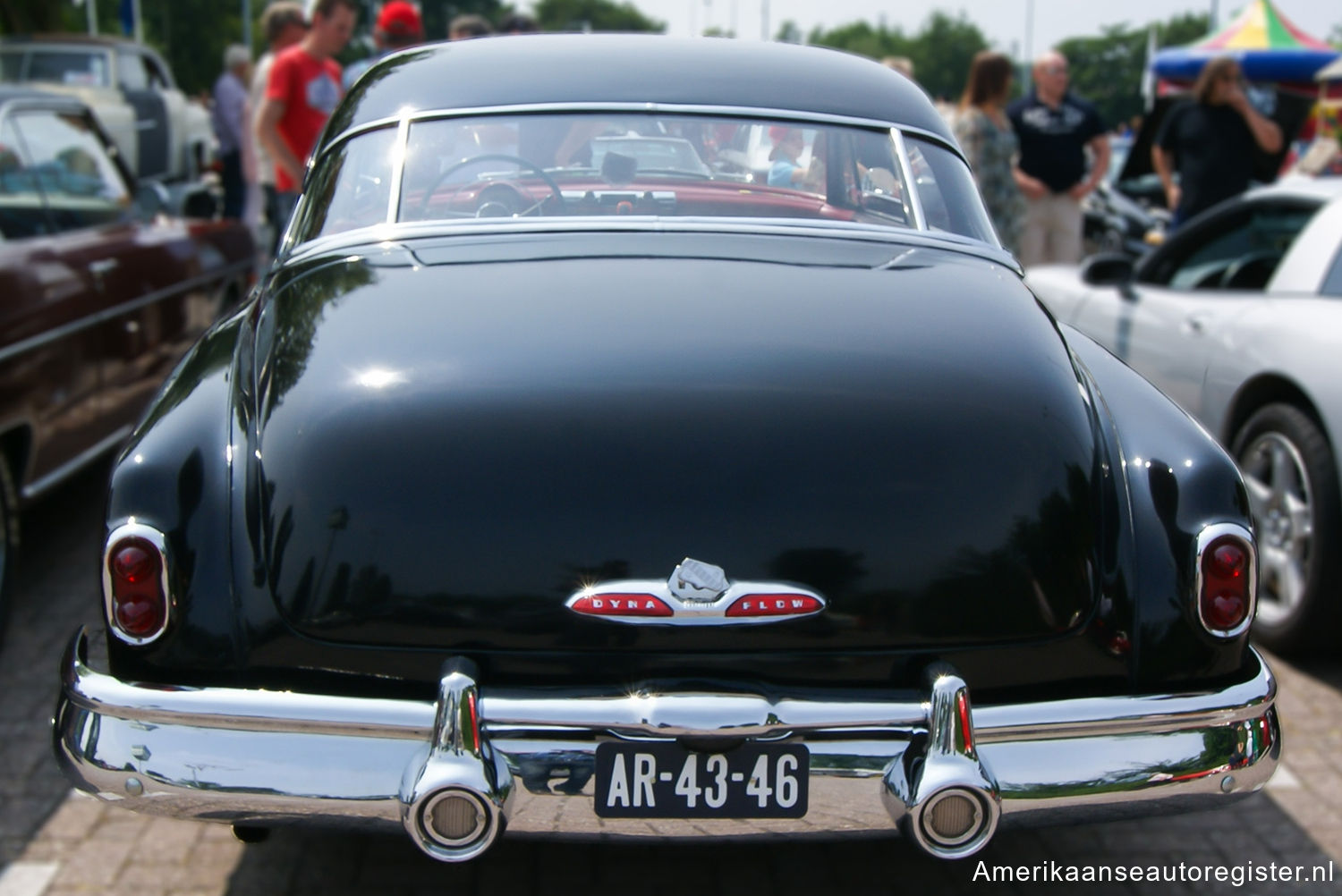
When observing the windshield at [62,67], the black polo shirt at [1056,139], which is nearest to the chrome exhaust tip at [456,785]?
the black polo shirt at [1056,139]

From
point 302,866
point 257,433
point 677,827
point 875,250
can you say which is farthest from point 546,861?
point 875,250

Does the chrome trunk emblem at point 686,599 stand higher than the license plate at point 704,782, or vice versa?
the chrome trunk emblem at point 686,599

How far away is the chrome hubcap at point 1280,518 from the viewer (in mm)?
4227

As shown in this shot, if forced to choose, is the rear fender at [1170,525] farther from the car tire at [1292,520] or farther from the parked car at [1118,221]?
the parked car at [1118,221]

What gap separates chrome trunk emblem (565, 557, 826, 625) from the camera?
7.65ft

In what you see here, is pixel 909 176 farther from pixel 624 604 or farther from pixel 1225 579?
pixel 624 604

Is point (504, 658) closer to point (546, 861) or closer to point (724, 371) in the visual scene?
point (724, 371)

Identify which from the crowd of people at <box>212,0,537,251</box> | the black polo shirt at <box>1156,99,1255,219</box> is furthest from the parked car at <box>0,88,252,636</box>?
the black polo shirt at <box>1156,99,1255,219</box>

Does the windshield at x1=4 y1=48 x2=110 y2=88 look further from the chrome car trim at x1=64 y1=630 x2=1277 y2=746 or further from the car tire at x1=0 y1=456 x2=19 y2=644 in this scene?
the chrome car trim at x1=64 y1=630 x2=1277 y2=746

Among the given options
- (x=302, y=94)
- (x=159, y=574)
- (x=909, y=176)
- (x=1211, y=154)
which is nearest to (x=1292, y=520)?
(x=909, y=176)

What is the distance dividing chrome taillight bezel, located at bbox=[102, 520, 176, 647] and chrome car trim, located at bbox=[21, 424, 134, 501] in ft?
6.05

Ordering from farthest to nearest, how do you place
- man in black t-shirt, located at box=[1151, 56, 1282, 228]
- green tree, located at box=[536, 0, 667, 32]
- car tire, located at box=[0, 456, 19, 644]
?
green tree, located at box=[536, 0, 667, 32]
man in black t-shirt, located at box=[1151, 56, 1282, 228]
car tire, located at box=[0, 456, 19, 644]

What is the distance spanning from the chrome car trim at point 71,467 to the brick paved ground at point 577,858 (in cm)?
122

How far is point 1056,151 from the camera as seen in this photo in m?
8.38
